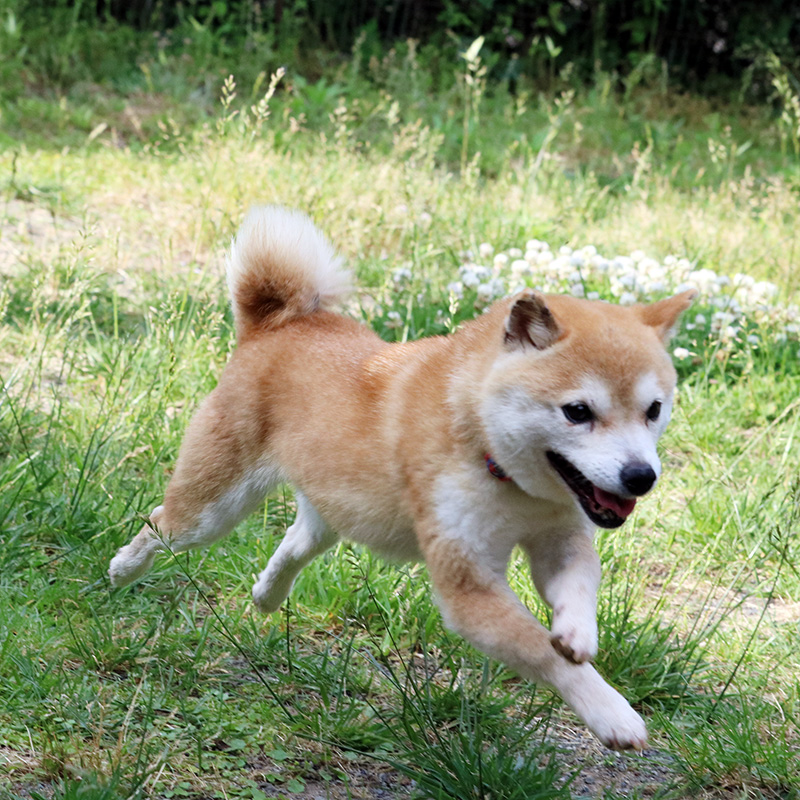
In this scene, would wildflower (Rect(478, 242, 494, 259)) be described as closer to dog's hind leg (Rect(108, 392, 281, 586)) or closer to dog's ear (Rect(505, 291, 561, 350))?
dog's hind leg (Rect(108, 392, 281, 586))

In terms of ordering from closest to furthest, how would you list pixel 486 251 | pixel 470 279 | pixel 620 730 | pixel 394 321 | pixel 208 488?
1. pixel 620 730
2. pixel 208 488
3. pixel 394 321
4. pixel 470 279
5. pixel 486 251

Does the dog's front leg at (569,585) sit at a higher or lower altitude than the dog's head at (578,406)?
lower

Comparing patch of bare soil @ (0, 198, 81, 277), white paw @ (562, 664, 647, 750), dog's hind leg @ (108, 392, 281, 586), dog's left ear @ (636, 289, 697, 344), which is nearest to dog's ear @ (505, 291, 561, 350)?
dog's left ear @ (636, 289, 697, 344)

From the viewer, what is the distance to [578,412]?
2180 millimetres

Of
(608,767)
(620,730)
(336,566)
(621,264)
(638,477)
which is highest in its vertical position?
(638,477)

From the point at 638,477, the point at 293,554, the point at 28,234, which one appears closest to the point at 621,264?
the point at 293,554

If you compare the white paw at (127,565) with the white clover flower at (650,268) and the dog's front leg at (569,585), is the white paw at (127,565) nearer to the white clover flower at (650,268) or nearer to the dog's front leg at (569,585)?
the dog's front leg at (569,585)

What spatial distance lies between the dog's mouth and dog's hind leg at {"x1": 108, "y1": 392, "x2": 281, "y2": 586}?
0.95m

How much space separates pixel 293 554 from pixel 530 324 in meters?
1.09

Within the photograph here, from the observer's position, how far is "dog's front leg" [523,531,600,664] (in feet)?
6.97

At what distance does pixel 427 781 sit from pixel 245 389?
3.88 feet

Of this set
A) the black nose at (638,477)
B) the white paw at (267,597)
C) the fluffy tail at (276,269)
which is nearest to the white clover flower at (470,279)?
the fluffy tail at (276,269)

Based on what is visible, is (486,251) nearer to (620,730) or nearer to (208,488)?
(208,488)

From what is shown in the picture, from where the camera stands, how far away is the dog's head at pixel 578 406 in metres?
2.12
